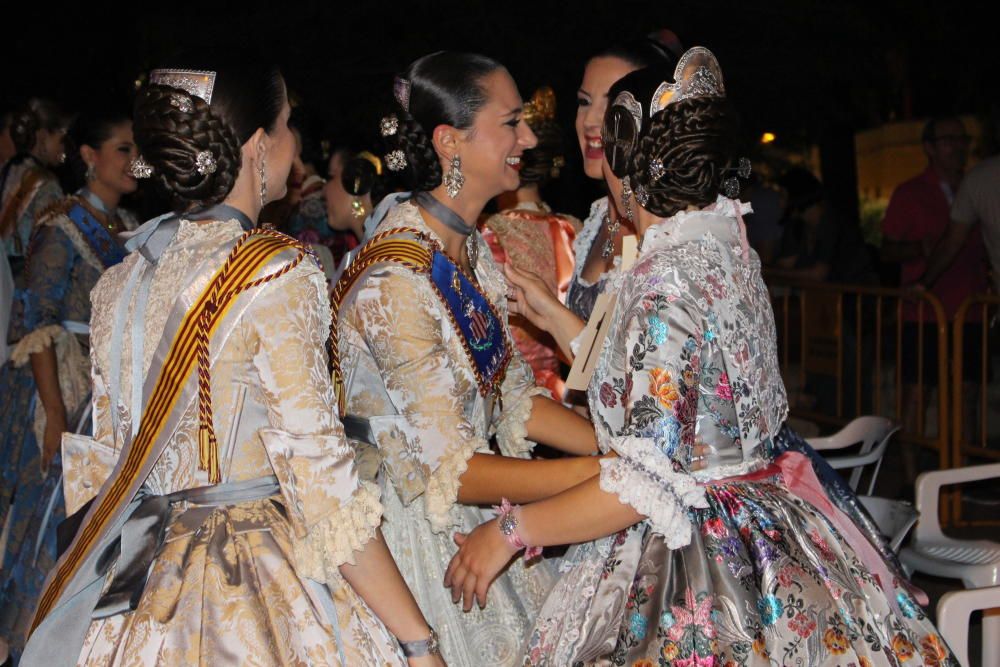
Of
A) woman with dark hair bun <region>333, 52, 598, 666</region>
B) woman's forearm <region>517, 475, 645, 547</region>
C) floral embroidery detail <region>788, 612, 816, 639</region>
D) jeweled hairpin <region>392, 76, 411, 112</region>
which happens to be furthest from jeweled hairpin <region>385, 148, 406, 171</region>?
floral embroidery detail <region>788, 612, 816, 639</region>

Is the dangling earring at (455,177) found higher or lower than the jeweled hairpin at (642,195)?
higher

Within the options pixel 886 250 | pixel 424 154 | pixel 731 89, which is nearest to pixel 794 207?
pixel 886 250

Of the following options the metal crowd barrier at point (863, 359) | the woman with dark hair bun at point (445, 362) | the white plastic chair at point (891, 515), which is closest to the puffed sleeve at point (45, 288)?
the woman with dark hair bun at point (445, 362)

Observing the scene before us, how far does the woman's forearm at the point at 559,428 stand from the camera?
10.2ft

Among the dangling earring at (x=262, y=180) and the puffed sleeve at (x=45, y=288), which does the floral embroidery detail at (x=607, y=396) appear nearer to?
the dangling earring at (x=262, y=180)

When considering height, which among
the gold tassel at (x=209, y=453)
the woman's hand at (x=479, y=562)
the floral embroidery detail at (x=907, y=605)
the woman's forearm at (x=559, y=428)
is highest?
the gold tassel at (x=209, y=453)

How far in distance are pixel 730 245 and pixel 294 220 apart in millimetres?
5001

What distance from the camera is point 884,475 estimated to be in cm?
737

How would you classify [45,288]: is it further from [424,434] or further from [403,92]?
[424,434]

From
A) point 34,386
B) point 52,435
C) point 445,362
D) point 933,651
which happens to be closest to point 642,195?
point 445,362

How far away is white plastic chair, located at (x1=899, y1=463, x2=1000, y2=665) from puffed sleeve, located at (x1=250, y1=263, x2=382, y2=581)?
2262mm

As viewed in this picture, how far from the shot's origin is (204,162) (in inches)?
88.7

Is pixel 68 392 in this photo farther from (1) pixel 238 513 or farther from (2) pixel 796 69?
(2) pixel 796 69

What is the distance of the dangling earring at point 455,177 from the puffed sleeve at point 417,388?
0.30 meters
